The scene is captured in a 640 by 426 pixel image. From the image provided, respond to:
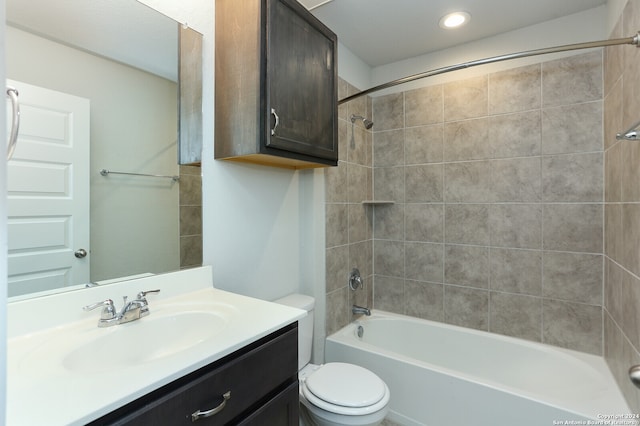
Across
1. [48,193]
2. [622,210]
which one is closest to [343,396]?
[48,193]

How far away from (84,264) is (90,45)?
0.78m

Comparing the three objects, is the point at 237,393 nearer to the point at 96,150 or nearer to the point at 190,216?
the point at 190,216

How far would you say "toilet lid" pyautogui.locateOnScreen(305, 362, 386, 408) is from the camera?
4.53 ft

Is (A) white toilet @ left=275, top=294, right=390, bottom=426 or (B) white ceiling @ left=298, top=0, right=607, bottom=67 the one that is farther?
(B) white ceiling @ left=298, top=0, right=607, bottom=67

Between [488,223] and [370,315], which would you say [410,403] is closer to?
[370,315]

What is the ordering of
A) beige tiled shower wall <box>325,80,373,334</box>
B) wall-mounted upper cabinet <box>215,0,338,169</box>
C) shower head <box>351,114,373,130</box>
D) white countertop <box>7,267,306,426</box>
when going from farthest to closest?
shower head <box>351,114,373,130</box>
beige tiled shower wall <box>325,80,373,334</box>
wall-mounted upper cabinet <box>215,0,338,169</box>
white countertop <box>7,267,306,426</box>

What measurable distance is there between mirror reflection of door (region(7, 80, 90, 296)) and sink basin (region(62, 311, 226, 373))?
0.27 m

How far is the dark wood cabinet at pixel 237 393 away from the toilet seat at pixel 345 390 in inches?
15.2

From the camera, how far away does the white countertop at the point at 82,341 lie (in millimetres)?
583

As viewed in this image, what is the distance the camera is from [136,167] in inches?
48.6

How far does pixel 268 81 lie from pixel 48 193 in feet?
2.83

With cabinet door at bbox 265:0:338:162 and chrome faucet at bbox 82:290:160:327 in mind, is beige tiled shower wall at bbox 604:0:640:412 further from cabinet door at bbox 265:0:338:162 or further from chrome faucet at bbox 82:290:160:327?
chrome faucet at bbox 82:290:160:327

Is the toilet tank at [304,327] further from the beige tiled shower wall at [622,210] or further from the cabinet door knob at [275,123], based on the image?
the beige tiled shower wall at [622,210]

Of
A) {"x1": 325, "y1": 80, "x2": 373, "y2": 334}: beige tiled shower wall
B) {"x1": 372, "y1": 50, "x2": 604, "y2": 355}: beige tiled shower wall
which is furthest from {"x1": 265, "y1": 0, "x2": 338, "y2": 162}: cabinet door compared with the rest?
{"x1": 372, "y1": 50, "x2": 604, "y2": 355}: beige tiled shower wall
